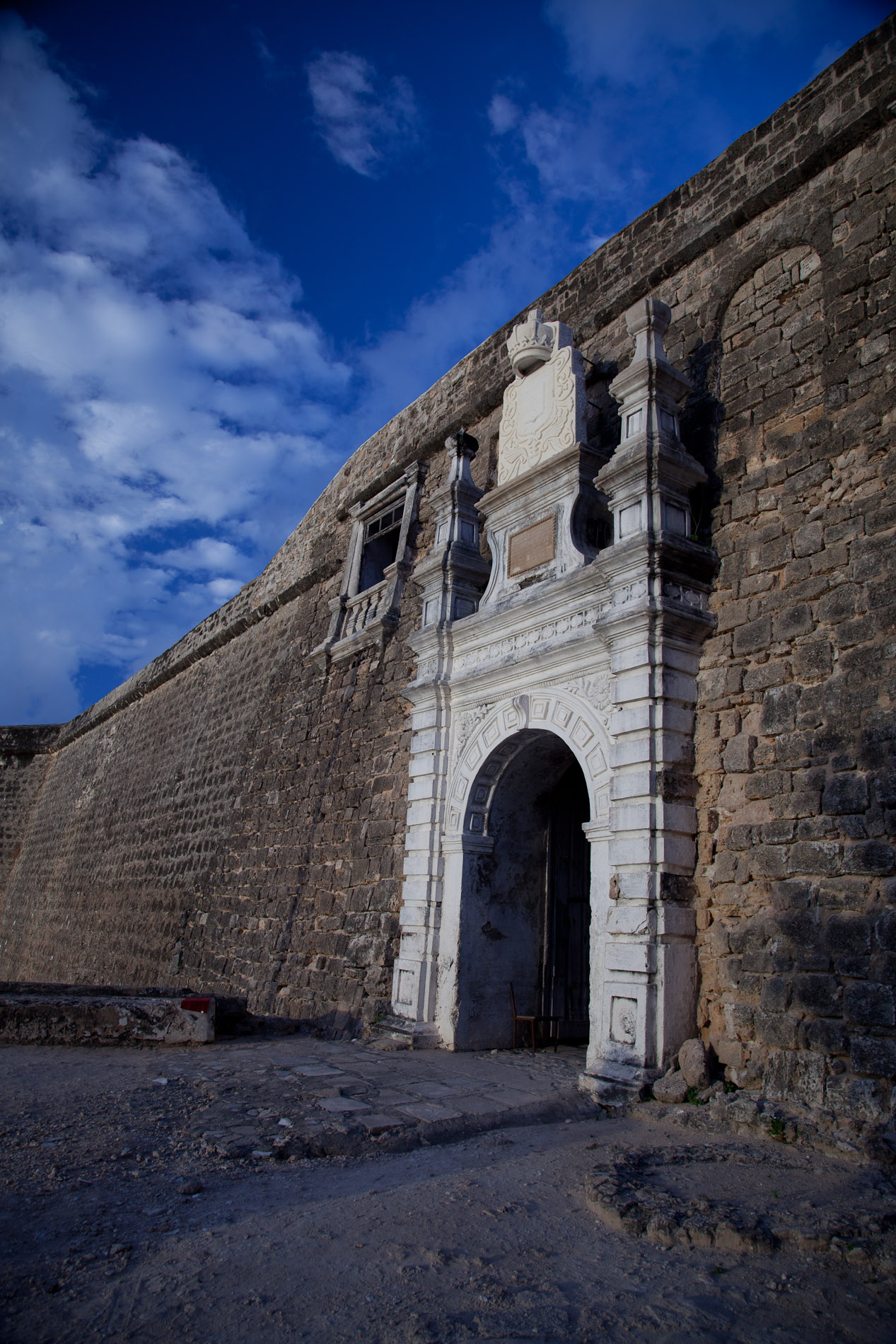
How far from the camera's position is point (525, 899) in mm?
6371

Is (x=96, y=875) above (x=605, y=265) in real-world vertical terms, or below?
below

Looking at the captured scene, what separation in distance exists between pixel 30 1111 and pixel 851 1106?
353cm

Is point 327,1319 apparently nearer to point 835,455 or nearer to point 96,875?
point 835,455

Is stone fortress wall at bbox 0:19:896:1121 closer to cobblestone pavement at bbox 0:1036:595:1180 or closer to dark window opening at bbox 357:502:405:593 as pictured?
dark window opening at bbox 357:502:405:593

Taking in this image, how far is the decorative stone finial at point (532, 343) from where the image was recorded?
6.66m

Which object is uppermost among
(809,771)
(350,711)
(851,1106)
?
(350,711)

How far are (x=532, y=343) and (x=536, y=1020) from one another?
518 centimetres

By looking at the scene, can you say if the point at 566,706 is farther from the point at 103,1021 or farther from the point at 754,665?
the point at 103,1021

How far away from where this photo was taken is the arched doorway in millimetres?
6004

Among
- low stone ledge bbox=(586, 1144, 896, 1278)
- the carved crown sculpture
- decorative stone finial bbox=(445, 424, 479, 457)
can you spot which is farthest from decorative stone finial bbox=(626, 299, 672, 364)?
low stone ledge bbox=(586, 1144, 896, 1278)

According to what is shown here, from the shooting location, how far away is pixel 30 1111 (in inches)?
142

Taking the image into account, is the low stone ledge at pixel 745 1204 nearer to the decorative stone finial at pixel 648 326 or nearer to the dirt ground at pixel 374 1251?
the dirt ground at pixel 374 1251

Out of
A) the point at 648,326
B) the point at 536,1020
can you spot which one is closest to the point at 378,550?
the point at 648,326

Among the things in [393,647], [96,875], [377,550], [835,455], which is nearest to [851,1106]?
[835,455]
